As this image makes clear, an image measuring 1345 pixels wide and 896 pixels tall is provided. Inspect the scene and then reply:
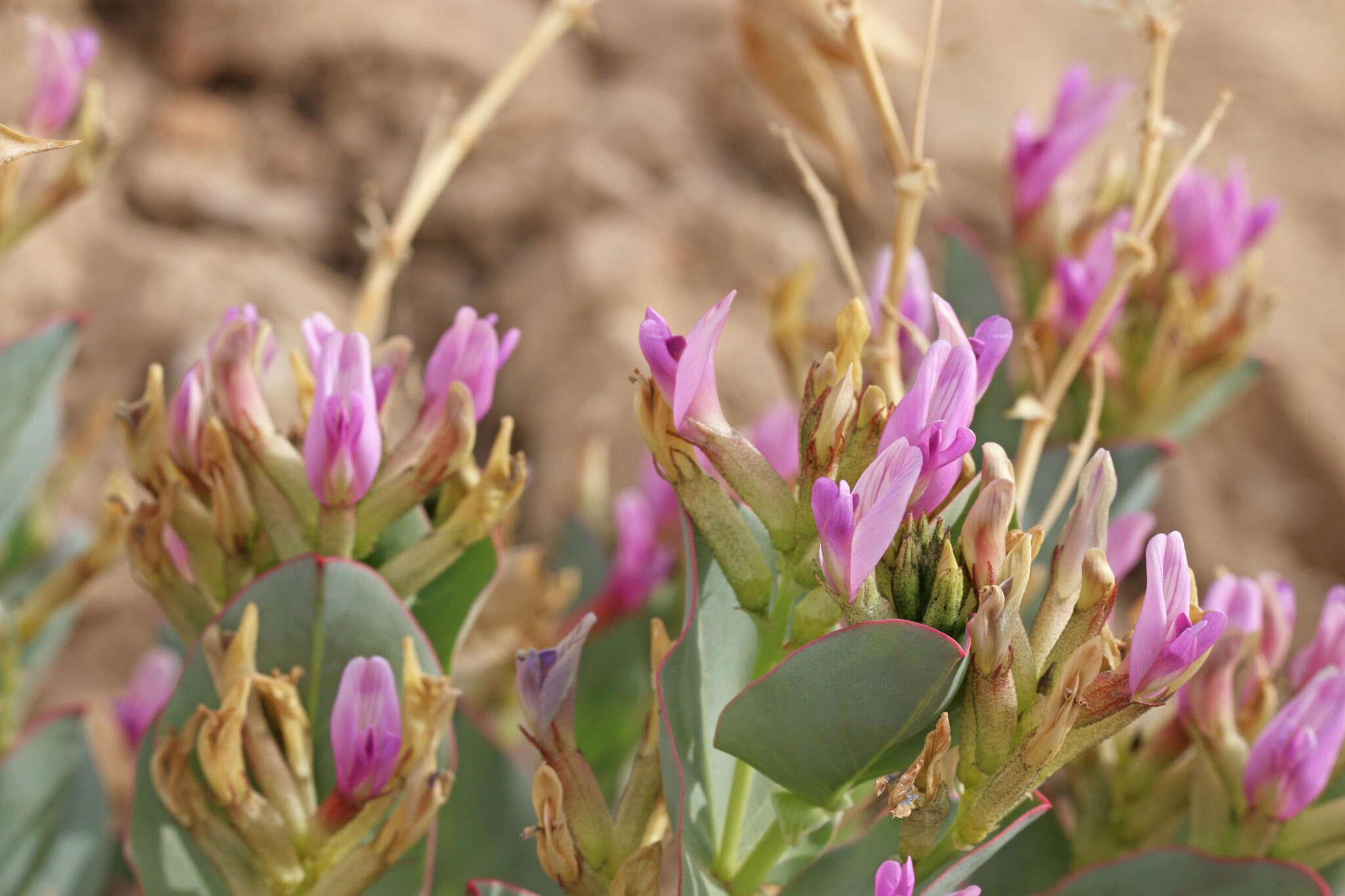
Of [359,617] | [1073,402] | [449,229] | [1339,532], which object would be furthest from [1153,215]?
[449,229]

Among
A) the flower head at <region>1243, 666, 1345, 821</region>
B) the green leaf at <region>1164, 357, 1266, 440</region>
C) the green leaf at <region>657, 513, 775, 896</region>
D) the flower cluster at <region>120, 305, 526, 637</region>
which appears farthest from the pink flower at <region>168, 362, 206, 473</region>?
the green leaf at <region>1164, 357, 1266, 440</region>

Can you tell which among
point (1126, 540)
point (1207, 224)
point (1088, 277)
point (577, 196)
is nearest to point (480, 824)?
point (1126, 540)

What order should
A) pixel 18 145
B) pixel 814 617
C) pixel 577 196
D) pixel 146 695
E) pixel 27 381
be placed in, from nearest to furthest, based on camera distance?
pixel 18 145
pixel 814 617
pixel 27 381
pixel 146 695
pixel 577 196

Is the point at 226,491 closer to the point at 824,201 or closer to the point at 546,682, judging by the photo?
the point at 546,682

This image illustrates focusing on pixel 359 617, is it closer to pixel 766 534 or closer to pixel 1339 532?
pixel 766 534

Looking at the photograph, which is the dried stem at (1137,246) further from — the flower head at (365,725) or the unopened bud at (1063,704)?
the flower head at (365,725)

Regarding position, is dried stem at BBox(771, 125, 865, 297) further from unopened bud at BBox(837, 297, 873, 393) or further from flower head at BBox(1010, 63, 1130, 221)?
flower head at BBox(1010, 63, 1130, 221)
